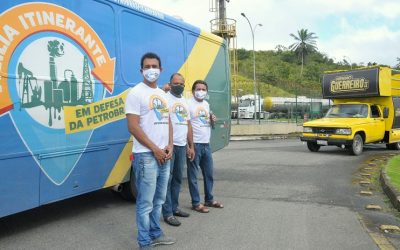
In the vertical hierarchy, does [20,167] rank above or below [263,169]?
above

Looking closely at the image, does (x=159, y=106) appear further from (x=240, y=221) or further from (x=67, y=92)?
(x=240, y=221)

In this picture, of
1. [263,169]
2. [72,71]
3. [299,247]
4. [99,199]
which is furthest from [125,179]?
[263,169]

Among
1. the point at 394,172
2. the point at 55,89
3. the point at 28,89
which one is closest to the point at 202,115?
the point at 55,89

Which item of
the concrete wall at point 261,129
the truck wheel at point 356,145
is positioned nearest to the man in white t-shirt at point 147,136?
the truck wheel at point 356,145

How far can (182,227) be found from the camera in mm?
5727

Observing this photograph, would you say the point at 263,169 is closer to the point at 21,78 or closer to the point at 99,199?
the point at 99,199

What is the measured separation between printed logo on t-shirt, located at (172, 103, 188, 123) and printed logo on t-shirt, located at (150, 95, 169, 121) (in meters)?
1.00

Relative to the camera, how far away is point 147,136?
4461mm

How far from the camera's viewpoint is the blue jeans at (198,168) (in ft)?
21.2

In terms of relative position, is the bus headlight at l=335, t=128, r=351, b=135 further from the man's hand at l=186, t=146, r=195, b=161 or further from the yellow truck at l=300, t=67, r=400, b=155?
the man's hand at l=186, t=146, r=195, b=161

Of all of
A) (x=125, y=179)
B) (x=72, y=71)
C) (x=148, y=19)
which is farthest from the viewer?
(x=148, y=19)

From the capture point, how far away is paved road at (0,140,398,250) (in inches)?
199

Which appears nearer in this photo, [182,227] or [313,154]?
[182,227]

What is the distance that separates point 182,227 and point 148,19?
3268 millimetres
